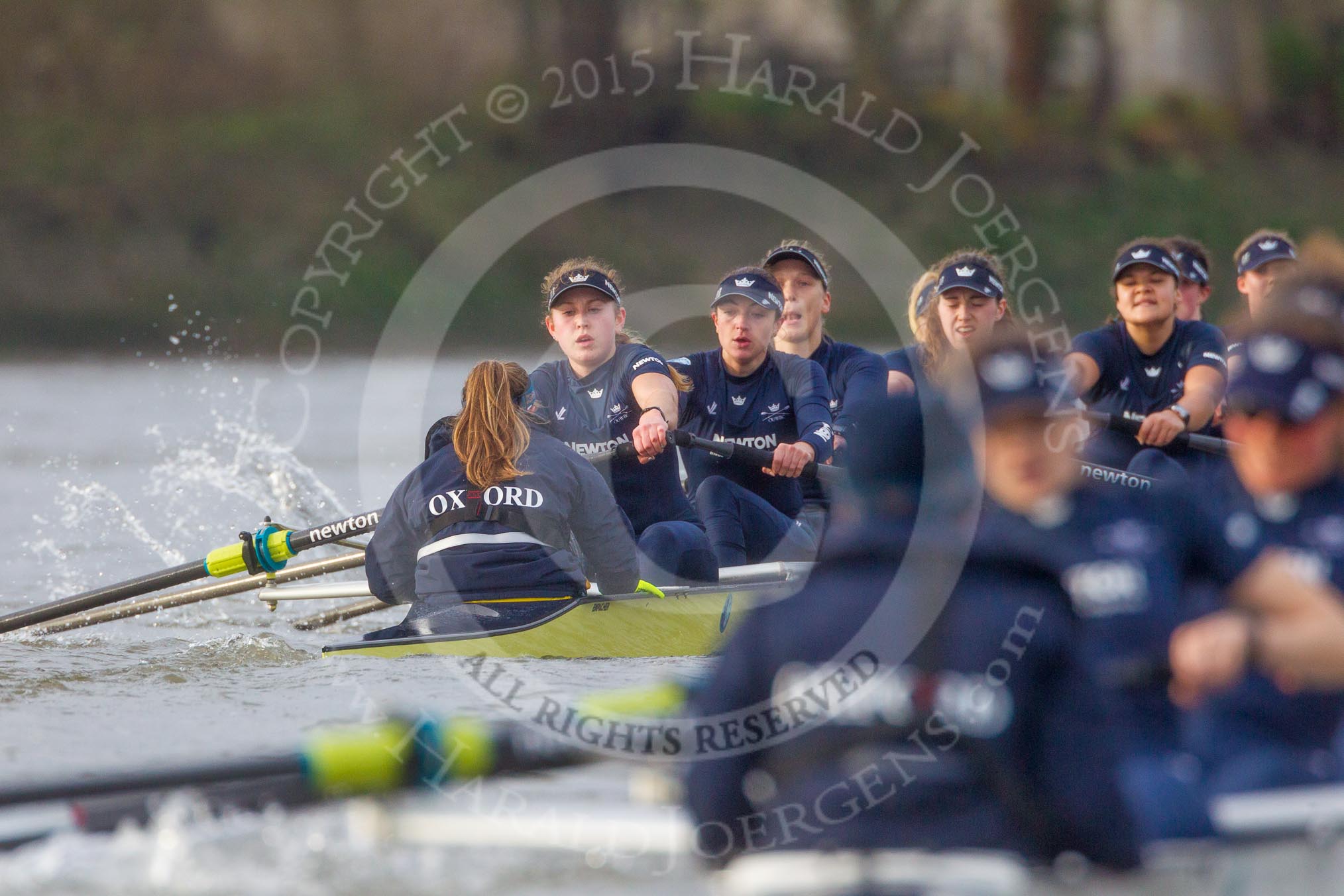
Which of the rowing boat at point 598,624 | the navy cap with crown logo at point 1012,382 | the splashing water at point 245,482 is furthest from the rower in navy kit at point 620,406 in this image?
the navy cap with crown logo at point 1012,382

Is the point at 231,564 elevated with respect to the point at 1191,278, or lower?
lower

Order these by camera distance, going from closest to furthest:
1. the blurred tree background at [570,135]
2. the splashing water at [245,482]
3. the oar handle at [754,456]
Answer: the oar handle at [754,456] → the splashing water at [245,482] → the blurred tree background at [570,135]

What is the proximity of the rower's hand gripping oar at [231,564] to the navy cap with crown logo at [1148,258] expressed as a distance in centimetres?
383

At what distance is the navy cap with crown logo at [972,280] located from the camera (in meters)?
7.40

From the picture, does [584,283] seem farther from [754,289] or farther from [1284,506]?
[1284,506]

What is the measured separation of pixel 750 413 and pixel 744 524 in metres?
0.53

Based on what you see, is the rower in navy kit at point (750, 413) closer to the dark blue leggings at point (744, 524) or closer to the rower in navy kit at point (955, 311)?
the dark blue leggings at point (744, 524)

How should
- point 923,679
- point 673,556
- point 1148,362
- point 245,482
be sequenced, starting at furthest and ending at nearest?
1. point 245,482
2. point 1148,362
3. point 673,556
4. point 923,679

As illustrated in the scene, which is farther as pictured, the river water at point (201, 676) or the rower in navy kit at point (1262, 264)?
the rower in navy kit at point (1262, 264)

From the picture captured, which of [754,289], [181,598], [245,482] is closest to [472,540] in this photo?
[754,289]

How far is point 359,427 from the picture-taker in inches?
732

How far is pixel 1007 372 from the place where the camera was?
276cm

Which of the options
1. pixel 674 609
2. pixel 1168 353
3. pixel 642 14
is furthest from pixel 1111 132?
pixel 674 609

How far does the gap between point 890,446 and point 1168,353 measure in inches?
243
